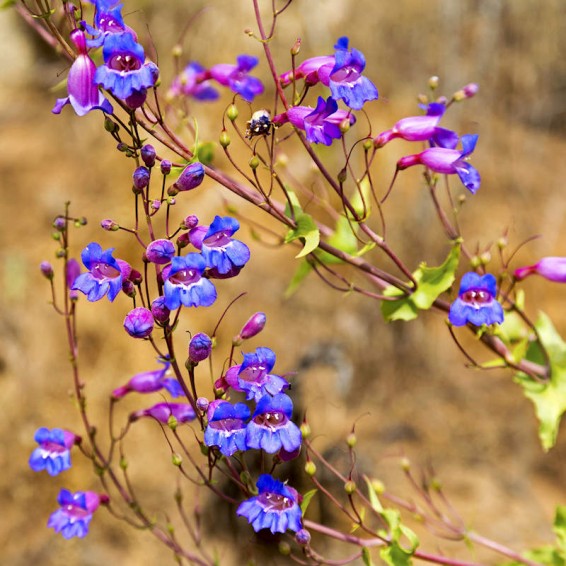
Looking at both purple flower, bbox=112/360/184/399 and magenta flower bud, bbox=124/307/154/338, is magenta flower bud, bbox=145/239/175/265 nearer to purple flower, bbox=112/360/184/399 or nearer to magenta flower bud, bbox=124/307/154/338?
magenta flower bud, bbox=124/307/154/338

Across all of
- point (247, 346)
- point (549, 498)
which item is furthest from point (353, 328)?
point (549, 498)

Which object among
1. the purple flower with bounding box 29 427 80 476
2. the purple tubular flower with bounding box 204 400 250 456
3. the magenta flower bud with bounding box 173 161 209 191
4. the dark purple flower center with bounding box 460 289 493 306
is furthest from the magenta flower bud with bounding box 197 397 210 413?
the dark purple flower center with bounding box 460 289 493 306

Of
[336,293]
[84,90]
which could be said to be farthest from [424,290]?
[336,293]

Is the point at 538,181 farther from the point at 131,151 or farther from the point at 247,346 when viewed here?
the point at 131,151

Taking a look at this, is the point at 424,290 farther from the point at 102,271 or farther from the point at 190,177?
the point at 102,271

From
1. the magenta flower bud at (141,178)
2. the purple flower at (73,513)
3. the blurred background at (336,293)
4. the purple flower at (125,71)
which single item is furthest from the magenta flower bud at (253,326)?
the blurred background at (336,293)

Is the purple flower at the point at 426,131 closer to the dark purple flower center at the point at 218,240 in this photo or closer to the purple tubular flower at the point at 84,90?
the dark purple flower center at the point at 218,240
